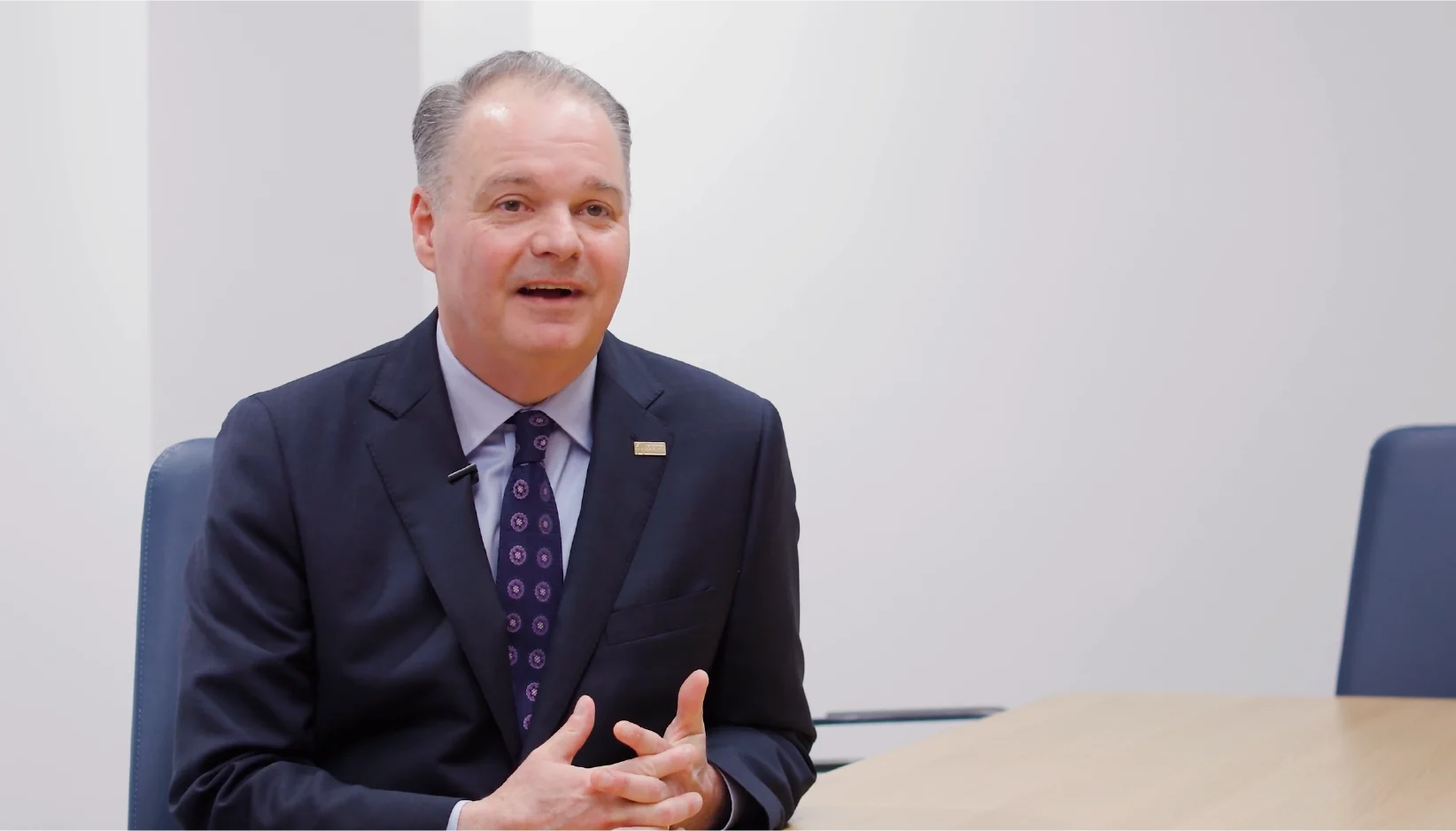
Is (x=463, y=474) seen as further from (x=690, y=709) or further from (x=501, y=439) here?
(x=690, y=709)

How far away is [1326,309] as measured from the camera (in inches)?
141

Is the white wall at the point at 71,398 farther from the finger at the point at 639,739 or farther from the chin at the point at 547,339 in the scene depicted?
the finger at the point at 639,739

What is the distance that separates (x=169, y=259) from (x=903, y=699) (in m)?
2.06

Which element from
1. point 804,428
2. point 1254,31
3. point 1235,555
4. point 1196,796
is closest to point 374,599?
point 1196,796

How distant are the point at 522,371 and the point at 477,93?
0.30 metres

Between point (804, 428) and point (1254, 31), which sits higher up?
point (1254, 31)

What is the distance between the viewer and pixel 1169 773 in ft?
6.10

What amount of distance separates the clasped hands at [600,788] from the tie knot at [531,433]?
0.94 ft

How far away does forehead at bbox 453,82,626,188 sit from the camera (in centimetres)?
152

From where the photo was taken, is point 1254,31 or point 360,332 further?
point 1254,31

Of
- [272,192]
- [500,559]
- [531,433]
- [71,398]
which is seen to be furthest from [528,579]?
[272,192]

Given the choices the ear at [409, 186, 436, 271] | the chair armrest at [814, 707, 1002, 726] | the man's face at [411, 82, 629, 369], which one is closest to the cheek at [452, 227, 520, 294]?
the man's face at [411, 82, 629, 369]

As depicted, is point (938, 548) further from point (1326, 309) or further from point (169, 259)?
point (169, 259)

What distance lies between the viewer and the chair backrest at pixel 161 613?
168cm
